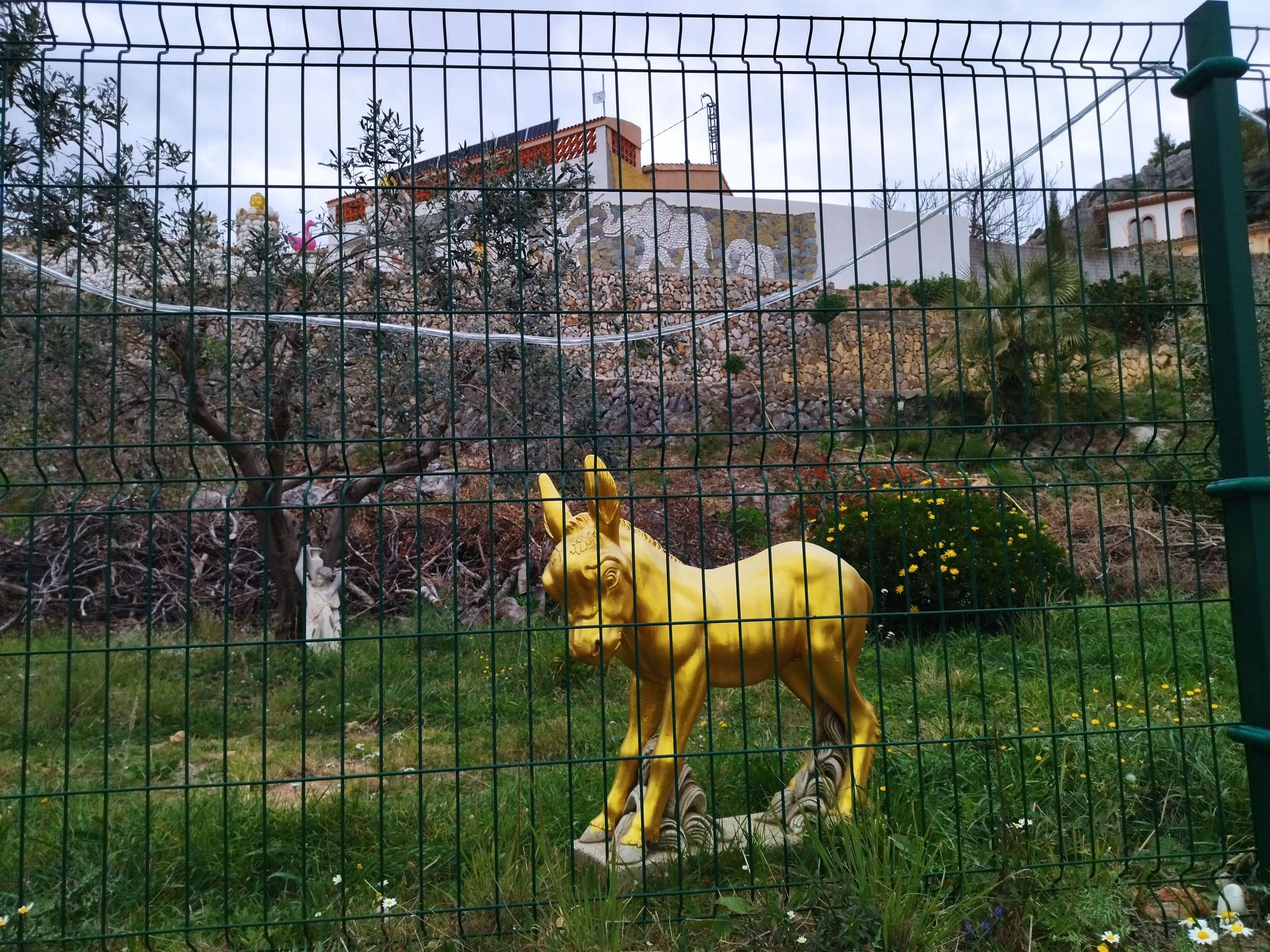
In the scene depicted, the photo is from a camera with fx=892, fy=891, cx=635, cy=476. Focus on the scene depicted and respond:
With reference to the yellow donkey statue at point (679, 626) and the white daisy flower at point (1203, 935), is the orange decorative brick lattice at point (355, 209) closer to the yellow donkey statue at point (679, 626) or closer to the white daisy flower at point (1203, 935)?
the yellow donkey statue at point (679, 626)

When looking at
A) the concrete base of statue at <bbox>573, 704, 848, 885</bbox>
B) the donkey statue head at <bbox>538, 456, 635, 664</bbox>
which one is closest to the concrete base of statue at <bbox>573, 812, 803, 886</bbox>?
the concrete base of statue at <bbox>573, 704, 848, 885</bbox>

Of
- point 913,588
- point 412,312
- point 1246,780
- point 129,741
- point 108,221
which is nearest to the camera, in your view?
point 412,312

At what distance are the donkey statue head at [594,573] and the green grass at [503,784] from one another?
0.21 m

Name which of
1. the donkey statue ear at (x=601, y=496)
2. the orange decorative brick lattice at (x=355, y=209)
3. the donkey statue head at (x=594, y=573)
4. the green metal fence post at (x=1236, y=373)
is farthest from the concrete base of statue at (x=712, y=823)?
the orange decorative brick lattice at (x=355, y=209)

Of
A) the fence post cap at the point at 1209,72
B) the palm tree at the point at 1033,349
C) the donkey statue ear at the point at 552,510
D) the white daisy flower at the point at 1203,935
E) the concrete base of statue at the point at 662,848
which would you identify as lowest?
the white daisy flower at the point at 1203,935

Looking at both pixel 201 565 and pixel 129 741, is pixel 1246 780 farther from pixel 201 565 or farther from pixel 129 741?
pixel 201 565

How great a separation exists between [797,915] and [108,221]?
698 cm

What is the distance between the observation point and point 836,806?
349 cm

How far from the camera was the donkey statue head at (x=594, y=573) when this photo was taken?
3.27 meters

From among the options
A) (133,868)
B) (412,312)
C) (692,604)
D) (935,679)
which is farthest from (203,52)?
(935,679)

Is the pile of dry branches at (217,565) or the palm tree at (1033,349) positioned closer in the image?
the pile of dry branches at (217,565)

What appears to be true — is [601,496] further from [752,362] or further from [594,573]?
[752,362]

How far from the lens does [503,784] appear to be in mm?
4895

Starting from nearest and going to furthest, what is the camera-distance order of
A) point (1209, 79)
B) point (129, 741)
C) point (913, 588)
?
point (1209, 79) → point (129, 741) → point (913, 588)
